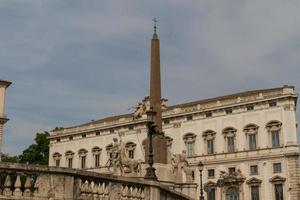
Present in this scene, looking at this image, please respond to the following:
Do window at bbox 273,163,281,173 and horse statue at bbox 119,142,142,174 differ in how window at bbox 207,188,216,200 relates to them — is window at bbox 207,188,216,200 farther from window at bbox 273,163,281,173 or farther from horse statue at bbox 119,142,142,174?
horse statue at bbox 119,142,142,174

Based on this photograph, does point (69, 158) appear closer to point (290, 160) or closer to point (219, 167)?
point (219, 167)

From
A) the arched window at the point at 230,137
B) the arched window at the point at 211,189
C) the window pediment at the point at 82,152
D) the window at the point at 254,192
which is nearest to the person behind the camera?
the window at the point at 254,192

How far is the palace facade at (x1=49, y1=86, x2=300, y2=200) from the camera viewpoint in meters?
58.2

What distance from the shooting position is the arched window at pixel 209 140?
6506 cm

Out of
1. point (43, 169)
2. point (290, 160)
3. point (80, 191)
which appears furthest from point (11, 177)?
point (290, 160)

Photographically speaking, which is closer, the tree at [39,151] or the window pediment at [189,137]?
the window pediment at [189,137]

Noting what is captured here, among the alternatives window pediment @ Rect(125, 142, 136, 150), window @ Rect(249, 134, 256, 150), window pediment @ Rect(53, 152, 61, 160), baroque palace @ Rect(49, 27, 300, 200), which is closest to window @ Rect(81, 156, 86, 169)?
window pediment @ Rect(53, 152, 61, 160)

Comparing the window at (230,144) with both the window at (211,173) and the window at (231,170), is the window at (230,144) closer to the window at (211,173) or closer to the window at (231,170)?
the window at (231,170)

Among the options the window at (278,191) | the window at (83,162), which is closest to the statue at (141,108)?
the window at (83,162)

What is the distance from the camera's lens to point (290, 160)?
5716 centimetres

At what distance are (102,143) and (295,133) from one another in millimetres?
30051

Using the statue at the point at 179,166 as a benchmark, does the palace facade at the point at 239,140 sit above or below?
above

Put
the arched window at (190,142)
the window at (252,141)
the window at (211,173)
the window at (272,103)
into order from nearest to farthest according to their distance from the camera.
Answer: the window at (272,103) < the window at (252,141) < the window at (211,173) < the arched window at (190,142)

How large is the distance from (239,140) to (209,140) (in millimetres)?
4410
